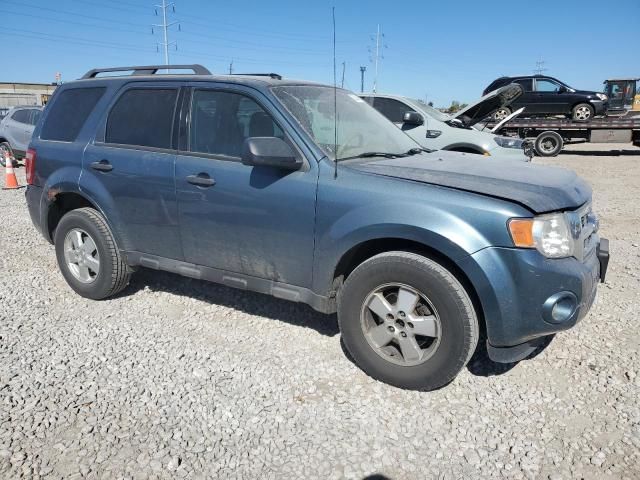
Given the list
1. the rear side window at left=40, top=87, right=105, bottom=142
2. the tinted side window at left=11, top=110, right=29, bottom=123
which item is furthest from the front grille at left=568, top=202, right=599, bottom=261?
the tinted side window at left=11, top=110, right=29, bottom=123

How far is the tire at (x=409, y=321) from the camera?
2.75m

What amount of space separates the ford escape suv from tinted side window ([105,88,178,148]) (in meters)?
0.01

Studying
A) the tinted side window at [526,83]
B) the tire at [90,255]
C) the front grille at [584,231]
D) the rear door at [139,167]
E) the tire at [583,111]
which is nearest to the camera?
the front grille at [584,231]

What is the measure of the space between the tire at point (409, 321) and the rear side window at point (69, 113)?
2823mm

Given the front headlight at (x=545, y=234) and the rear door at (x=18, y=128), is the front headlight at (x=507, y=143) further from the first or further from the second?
the rear door at (x=18, y=128)

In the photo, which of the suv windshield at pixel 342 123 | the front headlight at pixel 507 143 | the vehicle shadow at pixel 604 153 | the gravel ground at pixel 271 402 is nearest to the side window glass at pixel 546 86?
the vehicle shadow at pixel 604 153

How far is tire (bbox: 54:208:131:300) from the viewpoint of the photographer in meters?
4.11

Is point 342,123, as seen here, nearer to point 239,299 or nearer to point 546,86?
point 239,299

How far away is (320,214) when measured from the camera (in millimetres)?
3080

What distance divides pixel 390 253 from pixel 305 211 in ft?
2.01

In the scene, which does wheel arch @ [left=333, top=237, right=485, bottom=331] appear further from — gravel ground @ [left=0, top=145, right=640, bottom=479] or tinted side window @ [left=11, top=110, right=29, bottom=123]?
tinted side window @ [left=11, top=110, right=29, bottom=123]

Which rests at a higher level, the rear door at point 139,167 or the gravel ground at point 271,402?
the rear door at point 139,167

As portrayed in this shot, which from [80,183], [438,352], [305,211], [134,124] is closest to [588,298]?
[438,352]

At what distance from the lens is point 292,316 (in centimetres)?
406
